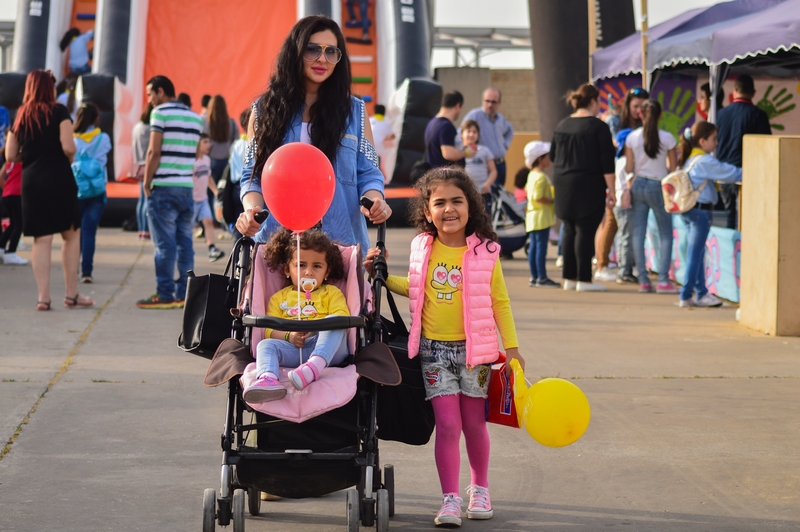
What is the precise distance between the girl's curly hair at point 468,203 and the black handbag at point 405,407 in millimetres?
393

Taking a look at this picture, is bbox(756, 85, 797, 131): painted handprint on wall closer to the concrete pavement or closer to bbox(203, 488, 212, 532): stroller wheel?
the concrete pavement

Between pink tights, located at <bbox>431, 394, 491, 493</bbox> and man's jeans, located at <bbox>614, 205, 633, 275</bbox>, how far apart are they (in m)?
7.05

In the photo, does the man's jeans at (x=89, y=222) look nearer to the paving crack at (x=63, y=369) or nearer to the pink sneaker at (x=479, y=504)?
the paving crack at (x=63, y=369)

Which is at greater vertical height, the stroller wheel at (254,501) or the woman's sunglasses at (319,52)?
the woman's sunglasses at (319,52)

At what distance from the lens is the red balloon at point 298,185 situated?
397cm

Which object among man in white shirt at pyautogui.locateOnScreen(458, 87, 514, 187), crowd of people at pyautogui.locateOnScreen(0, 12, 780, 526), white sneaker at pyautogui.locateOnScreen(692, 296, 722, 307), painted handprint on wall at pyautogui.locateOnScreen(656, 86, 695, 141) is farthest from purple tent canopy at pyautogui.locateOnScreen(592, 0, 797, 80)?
white sneaker at pyautogui.locateOnScreen(692, 296, 722, 307)

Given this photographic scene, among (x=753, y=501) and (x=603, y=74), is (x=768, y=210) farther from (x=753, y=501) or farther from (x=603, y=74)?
(x=603, y=74)

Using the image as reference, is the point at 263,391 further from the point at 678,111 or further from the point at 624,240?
the point at 678,111

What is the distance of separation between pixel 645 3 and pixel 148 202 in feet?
20.9

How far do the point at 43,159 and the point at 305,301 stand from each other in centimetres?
584

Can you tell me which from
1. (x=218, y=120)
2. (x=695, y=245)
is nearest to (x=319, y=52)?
(x=695, y=245)

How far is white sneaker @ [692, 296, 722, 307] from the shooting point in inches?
392

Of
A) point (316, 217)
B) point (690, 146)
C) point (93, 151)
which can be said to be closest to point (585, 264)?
point (690, 146)

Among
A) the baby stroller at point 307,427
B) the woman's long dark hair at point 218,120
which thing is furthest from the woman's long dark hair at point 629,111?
the baby stroller at point 307,427
